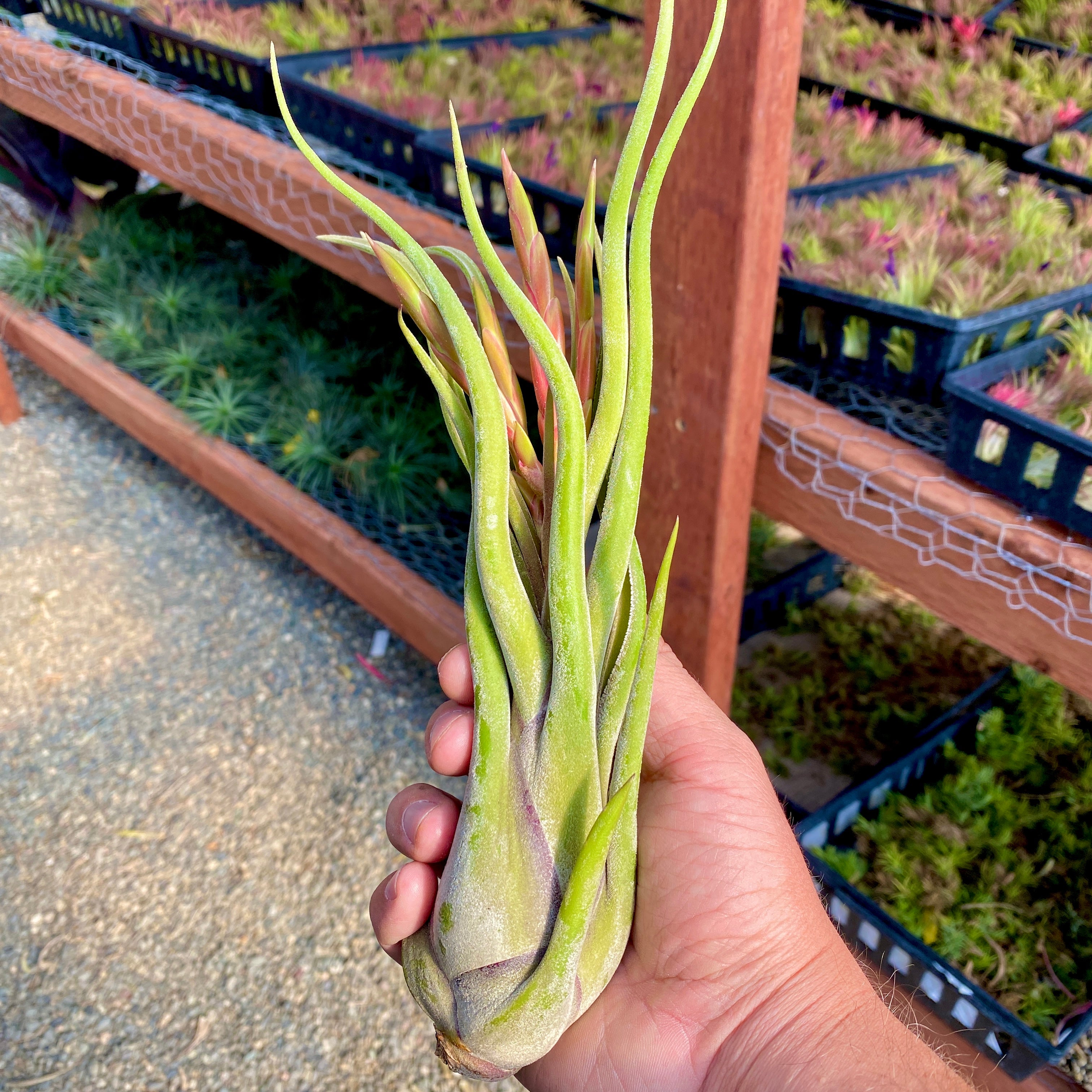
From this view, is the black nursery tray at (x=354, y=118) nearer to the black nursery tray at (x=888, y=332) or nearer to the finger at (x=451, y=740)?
the black nursery tray at (x=888, y=332)

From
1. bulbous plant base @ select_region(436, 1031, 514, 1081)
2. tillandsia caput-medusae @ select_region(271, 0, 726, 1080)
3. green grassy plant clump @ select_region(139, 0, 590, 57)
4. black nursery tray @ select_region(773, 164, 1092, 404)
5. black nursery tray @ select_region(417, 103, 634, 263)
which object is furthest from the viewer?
green grassy plant clump @ select_region(139, 0, 590, 57)

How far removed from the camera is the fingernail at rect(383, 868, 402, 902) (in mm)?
711

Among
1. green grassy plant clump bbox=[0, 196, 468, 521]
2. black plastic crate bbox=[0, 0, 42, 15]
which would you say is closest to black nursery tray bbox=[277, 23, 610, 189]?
green grassy plant clump bbox=[0, 196, 468, 521]

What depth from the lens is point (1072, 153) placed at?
1.45m

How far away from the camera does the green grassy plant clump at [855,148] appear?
141cm

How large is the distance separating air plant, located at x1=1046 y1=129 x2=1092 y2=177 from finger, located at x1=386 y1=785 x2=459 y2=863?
134 centimetres

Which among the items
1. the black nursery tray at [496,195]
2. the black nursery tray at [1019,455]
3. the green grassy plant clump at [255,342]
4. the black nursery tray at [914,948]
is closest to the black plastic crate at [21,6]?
the green grassy plant clump at [255,342]

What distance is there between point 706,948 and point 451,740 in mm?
244

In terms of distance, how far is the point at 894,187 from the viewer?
4.41 ft

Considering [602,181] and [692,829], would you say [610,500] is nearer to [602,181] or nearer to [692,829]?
[692,829]

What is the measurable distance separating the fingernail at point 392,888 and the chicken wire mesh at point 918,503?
0.58m

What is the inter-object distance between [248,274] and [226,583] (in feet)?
3.15

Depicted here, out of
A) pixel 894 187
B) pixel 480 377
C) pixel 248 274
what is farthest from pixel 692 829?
pixel 248 274

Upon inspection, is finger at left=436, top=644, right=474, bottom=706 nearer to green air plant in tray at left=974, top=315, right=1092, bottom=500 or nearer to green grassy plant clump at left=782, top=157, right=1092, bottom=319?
green air plant in tray at left=974, top=315, right=1092, bottom=500
